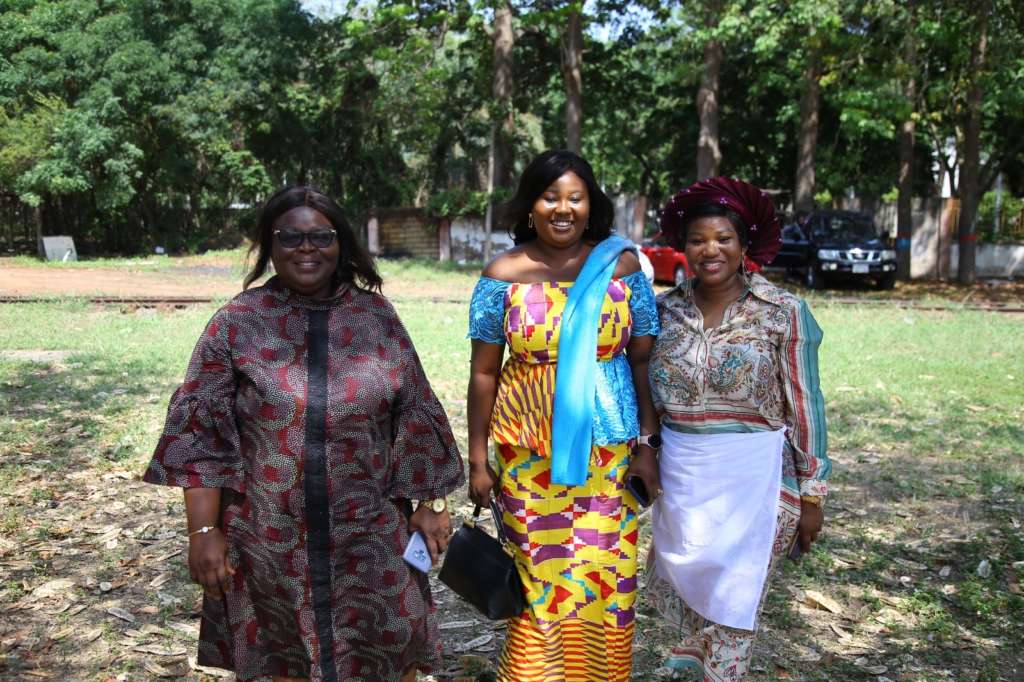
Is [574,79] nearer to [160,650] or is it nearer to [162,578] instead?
[162,578]

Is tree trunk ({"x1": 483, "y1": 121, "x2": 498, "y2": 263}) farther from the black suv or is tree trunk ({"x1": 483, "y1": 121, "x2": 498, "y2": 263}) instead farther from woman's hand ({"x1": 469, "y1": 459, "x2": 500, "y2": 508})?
woman's hand ({"x1": 469, "y1": 459, "x2": 500, "y2": 508})

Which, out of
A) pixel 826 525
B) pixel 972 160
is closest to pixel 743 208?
pixel 826 525

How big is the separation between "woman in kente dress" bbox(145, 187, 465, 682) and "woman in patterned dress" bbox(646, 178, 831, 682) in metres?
0.89

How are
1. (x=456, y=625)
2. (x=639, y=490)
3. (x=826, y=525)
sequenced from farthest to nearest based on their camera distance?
1. (x=826, y=525)
2. (x=456, y=625)
3. (x=639, y=490)

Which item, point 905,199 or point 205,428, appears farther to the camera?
point 905,199

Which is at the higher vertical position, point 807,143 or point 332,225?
point 807,143

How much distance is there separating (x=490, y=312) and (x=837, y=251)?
17.1 metres

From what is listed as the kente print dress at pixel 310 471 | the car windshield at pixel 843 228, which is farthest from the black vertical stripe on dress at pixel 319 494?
the car windshield at pixel 843 228

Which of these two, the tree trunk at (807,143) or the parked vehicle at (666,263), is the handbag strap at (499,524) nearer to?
the parked vehicle at (666,263)

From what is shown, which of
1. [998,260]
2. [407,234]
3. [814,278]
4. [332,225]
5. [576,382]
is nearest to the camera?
[332,225]

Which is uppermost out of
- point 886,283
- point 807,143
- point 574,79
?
point 574,79

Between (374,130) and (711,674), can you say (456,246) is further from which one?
(711,674)

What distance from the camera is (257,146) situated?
97.0ft

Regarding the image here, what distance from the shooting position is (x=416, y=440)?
8.84 feet
